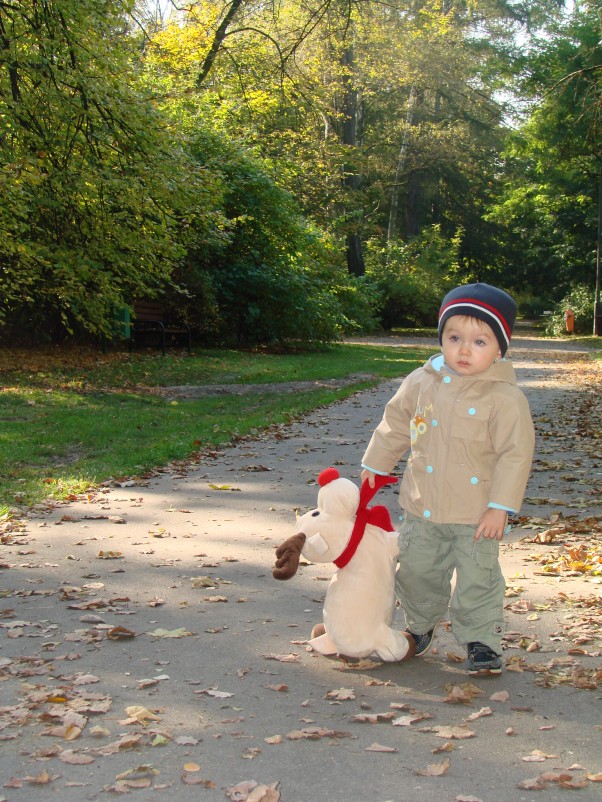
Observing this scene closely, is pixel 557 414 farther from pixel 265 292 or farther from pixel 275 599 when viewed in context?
pixel 265 292

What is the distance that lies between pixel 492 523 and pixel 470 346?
73 centimetres

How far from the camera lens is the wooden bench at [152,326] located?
21922 mm

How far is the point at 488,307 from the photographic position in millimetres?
4090

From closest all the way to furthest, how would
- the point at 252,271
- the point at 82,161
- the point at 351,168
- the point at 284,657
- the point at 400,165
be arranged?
the point at 284,657
the point at 82,161
the point at 252,271
the point at 351,168
the point at 400,165

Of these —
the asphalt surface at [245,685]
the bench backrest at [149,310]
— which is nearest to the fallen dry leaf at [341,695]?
the asphalt surface at [245,685]

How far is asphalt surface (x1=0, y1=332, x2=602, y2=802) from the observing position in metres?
3.15

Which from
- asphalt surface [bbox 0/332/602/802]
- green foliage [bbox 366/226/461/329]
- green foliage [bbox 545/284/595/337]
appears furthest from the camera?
green foliage [bbox 545/284/595/337]

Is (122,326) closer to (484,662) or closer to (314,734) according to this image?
(484,662)

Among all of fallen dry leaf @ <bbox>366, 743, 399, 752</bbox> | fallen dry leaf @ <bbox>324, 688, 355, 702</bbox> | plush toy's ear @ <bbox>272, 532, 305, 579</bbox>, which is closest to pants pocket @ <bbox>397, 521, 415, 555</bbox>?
plush toy's ear @ <bbox>272, 532, 305, 579</bbox>

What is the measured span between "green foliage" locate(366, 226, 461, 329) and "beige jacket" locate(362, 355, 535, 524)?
3458cm

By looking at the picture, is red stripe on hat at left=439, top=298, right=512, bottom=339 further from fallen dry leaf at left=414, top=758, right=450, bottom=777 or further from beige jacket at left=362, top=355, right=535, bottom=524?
fallen dry leaf at left=414, top=758, right=450, bottom=777

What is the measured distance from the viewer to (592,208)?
46594 mm

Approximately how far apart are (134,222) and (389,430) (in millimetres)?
10855

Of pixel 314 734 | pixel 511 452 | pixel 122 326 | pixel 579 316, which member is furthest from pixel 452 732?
pixel 579 316
